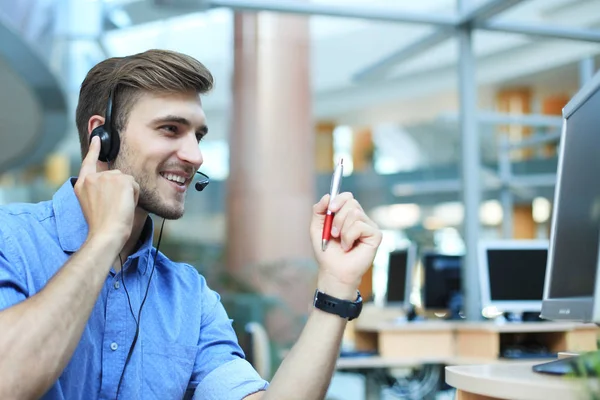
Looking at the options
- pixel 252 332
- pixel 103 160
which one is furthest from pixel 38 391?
pixel 252 332

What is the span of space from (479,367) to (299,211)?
15.6 ft

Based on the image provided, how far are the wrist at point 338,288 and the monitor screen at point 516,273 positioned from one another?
3.03 metres

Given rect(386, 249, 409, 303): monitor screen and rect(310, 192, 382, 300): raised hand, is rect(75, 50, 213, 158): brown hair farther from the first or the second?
rect(386, 249, 409, 303): monitor screen

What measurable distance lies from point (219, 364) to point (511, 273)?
297cm

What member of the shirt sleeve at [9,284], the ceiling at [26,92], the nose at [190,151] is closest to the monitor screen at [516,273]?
the nose at [190,151]

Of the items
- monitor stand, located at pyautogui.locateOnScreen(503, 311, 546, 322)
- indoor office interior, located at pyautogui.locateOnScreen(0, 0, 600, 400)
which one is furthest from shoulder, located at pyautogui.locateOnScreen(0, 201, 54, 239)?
monitor stand, located at pyautogui.locateOnScreen(503, 311, 546, 322)

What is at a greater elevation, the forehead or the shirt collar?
the forehead

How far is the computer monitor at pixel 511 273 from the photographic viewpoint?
→ 164 inches

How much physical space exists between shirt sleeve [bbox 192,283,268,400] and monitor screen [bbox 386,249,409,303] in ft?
12.4

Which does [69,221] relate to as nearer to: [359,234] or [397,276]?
[359,234]

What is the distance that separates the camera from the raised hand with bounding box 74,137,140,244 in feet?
4.20

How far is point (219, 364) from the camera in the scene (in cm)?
151

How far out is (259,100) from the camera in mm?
5941

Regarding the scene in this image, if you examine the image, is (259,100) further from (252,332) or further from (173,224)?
(252,332)
